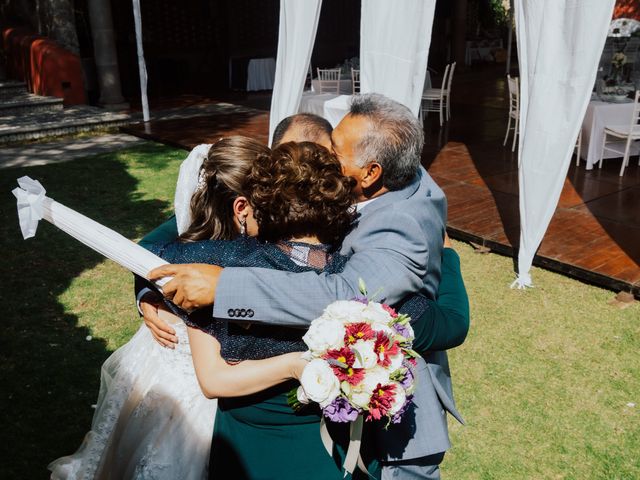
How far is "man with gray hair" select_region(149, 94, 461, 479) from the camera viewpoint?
1.59 meters

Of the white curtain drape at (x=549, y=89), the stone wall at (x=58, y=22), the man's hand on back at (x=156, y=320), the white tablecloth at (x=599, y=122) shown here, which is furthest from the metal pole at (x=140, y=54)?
the man's hand on back at (x=156, y=320)

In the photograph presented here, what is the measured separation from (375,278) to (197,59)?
705 inches

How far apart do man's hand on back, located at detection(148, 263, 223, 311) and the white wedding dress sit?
742 millimetres

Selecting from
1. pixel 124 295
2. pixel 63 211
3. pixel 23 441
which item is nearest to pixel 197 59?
pixel 124 295

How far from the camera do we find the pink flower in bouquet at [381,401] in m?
1.59

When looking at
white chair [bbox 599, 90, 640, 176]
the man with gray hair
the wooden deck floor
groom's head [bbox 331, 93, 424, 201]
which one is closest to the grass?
the wooden deck floor

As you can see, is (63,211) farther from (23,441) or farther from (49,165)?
(49,165)

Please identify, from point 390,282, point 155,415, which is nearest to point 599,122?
point 155,415

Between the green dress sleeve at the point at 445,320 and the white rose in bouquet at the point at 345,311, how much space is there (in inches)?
11.4

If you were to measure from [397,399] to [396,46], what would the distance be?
4.55 meters

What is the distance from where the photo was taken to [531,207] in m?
5.11

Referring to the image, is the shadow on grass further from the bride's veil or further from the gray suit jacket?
the gray suit jacket

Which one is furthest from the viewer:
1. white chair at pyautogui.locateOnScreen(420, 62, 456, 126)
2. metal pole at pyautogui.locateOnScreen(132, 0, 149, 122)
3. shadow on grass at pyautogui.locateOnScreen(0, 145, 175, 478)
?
white chair at pyautogui.locateOnScreen(420, 62, 456, 126)

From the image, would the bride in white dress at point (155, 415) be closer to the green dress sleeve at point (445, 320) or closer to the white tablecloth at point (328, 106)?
the green dress sleeve at point (445, 320)
